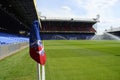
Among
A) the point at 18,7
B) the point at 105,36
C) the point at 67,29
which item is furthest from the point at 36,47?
the point at 105,36

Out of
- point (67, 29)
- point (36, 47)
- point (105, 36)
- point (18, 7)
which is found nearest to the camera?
point (36, 47)

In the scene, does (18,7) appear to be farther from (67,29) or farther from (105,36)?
(105,36)

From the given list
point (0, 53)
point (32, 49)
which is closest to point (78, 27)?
point (0, 53)

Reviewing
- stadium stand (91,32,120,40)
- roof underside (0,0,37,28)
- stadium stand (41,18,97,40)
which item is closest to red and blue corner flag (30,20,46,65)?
roof underside (0,0,37,28)

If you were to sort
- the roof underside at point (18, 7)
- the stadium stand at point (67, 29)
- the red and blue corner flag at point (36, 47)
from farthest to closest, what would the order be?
the stadium stand at point (67, 29), the roof underside at point (18, 7), the red and blue corner flag at point (36, 47)

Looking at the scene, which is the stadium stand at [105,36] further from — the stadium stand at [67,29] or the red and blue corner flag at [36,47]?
the red and blue corner flag at [36,47]

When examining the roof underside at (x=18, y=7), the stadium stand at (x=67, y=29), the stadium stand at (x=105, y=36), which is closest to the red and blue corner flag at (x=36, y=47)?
the roof underside at (x=18, y=7)

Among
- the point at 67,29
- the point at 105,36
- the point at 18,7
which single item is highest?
the point at 18,7

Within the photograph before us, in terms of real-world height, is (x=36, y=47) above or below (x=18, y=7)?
below

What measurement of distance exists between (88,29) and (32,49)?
10333 centimetres

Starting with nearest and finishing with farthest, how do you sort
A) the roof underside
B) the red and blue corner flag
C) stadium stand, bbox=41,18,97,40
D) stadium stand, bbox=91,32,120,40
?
the red and blue corner flag → the roof underside → stadium stand, bbox=41,18,97,40 → stadium stand, bbox=91,32,120,40

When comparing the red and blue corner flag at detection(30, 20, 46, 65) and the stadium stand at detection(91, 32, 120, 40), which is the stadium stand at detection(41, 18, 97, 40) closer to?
the stadium stand at detection(91, 32, 120, 40)

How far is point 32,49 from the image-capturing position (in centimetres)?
423

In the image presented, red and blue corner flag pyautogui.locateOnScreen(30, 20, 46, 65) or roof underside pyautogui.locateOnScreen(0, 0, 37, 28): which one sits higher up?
roof underside pyautogui.locateOnScreen(0, 0, 37, 28)
